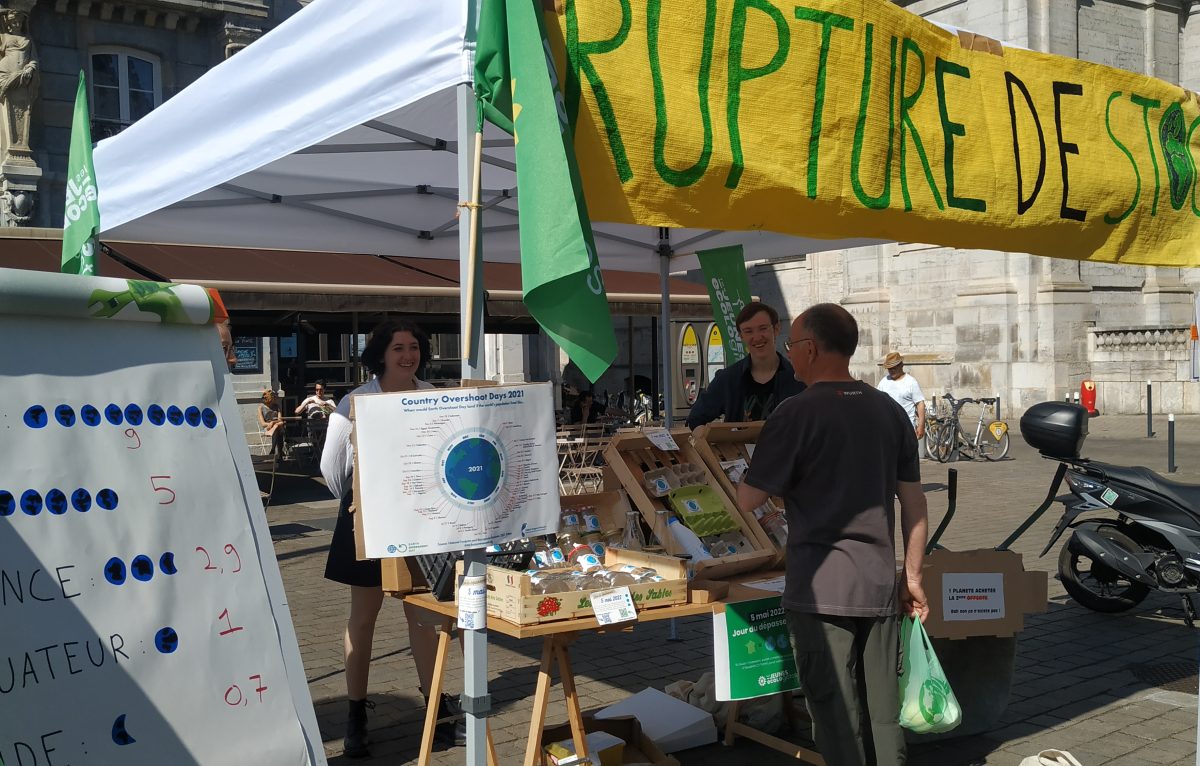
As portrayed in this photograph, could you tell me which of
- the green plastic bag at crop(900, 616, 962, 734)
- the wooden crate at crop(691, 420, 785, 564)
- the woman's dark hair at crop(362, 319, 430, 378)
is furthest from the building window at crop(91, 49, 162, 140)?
the green plastic bag at crop(900, 616, 962, 734)

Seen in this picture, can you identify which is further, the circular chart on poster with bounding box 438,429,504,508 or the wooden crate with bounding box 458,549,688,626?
the wooden crate with bounding box 458,549,688,626

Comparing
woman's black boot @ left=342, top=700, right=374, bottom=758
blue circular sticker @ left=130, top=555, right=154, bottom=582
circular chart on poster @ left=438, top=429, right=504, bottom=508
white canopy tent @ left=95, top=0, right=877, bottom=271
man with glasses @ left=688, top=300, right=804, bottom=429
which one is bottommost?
woman's black boot @ left=342, top=700, right=374, bottom=758

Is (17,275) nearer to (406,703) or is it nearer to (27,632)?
(27,632)

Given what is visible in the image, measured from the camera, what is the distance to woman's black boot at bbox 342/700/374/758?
4539mm

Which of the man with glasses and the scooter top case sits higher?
the man with glasses

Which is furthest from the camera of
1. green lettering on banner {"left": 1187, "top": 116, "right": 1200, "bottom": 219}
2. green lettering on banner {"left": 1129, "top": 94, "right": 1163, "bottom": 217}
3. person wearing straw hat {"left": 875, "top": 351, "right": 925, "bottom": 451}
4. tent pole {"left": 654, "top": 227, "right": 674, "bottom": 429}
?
person wearing straw hat {"left": 875, "top": 351, "right": 925, "bottom": 451}

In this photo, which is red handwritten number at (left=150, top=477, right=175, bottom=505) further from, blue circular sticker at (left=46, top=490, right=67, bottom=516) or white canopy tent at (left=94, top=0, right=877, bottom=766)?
white canopy tent at (left=94, top=0, right=877, bottom=766)

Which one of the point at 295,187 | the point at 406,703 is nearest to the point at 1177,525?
the point at 406,703

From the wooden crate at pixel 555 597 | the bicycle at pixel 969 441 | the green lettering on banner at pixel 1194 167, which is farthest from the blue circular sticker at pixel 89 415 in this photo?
the bicycle at pixel 969 441

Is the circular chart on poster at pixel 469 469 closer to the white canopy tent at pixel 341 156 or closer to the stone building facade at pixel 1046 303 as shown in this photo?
→ the white canopy tent at pixel 341 156

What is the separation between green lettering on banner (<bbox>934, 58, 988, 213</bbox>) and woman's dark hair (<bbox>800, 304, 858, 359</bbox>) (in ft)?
2.76

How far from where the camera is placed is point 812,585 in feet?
11.5

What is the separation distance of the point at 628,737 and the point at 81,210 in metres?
3.36

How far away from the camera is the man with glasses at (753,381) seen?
5270mm
